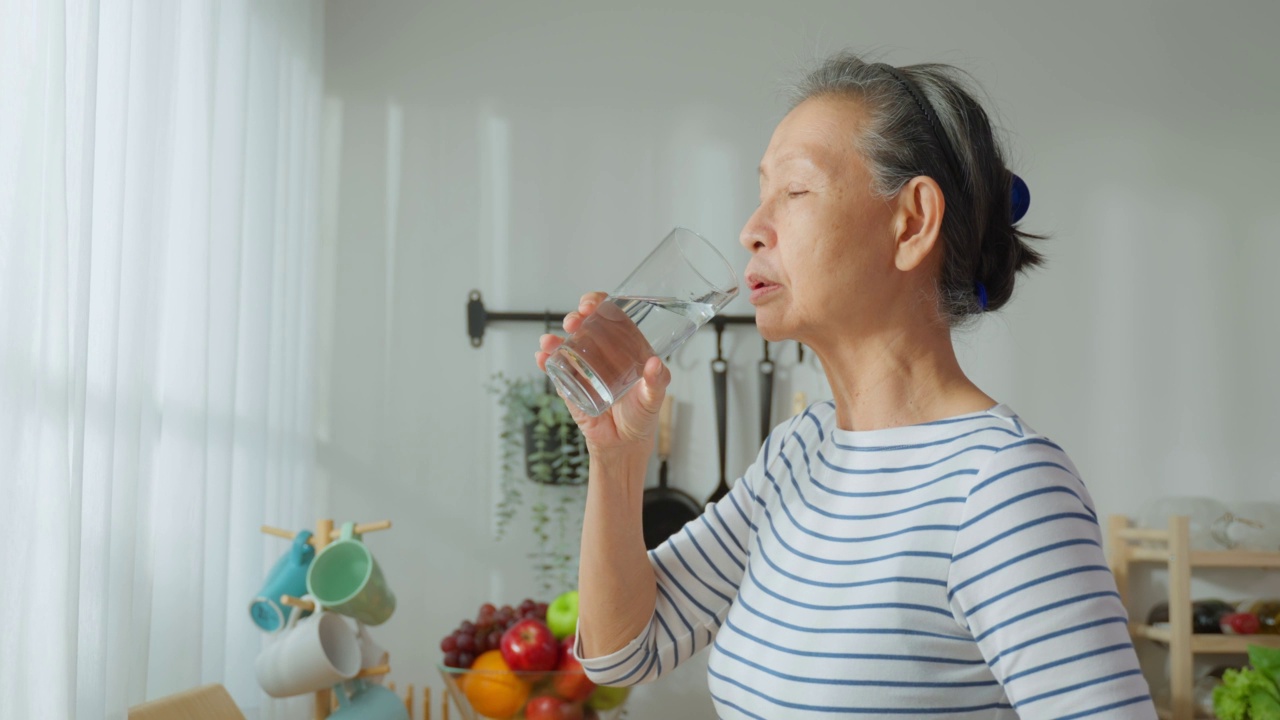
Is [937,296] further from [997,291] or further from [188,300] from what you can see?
[188,300]

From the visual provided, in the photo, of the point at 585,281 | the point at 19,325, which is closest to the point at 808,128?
the point at 19,325

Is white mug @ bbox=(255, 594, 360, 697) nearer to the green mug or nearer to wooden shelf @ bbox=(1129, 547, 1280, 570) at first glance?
the green mug

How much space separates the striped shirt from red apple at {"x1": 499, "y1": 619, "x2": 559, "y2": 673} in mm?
978

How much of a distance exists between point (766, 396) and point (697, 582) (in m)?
1.67

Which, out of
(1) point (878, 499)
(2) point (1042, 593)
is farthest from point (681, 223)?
(2) point (1042, 593)

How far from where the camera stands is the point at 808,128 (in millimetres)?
907

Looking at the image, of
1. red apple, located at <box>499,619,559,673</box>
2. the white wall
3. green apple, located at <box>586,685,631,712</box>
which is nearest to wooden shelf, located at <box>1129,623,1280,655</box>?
the white wall

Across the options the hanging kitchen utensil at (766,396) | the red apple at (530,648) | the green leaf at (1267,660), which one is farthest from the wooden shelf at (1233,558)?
the red apple at (530,648)

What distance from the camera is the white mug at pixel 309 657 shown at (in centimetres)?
164

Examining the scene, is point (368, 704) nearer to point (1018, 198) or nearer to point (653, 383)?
point (653, 383)

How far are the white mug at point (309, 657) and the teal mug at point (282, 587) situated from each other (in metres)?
0.04

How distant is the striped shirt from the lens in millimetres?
651

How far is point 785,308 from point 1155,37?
239cm

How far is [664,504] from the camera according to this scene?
2596 millimetres
